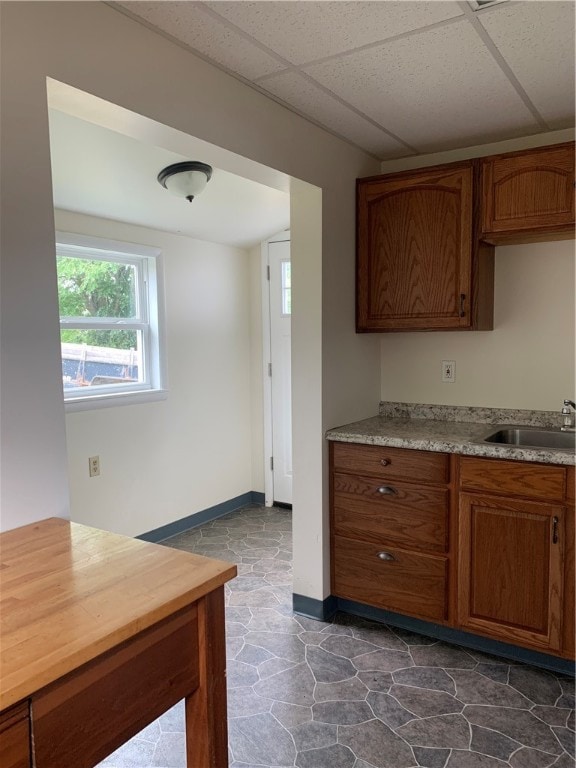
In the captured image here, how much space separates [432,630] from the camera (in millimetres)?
2434

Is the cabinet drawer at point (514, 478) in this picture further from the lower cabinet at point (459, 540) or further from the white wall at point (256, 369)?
the white wall at point (256, 369)

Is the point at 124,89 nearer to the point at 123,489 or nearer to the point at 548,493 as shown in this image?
the point at 548,493

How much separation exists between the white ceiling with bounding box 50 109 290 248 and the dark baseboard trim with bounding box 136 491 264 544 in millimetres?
1960

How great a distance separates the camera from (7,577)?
3.55 feet

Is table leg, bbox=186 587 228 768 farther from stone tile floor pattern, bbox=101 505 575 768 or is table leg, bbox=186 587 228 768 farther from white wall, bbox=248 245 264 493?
white wall, bbox=248 245 264 493

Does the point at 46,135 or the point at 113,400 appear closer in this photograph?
the point at 46,135

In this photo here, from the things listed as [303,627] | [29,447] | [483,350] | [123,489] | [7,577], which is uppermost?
[483,350]

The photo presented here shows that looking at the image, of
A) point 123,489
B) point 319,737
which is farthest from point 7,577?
point 123,489

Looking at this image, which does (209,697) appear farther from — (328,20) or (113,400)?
(113,400)

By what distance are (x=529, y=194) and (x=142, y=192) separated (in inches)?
75.1

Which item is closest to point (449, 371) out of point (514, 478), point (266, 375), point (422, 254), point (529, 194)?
point (422, 254)

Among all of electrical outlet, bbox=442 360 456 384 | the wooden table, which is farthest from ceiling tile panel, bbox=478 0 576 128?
the wooden table

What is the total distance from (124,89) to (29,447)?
→ 1.04 metres

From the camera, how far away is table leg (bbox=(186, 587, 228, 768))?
Answer: 113cm
